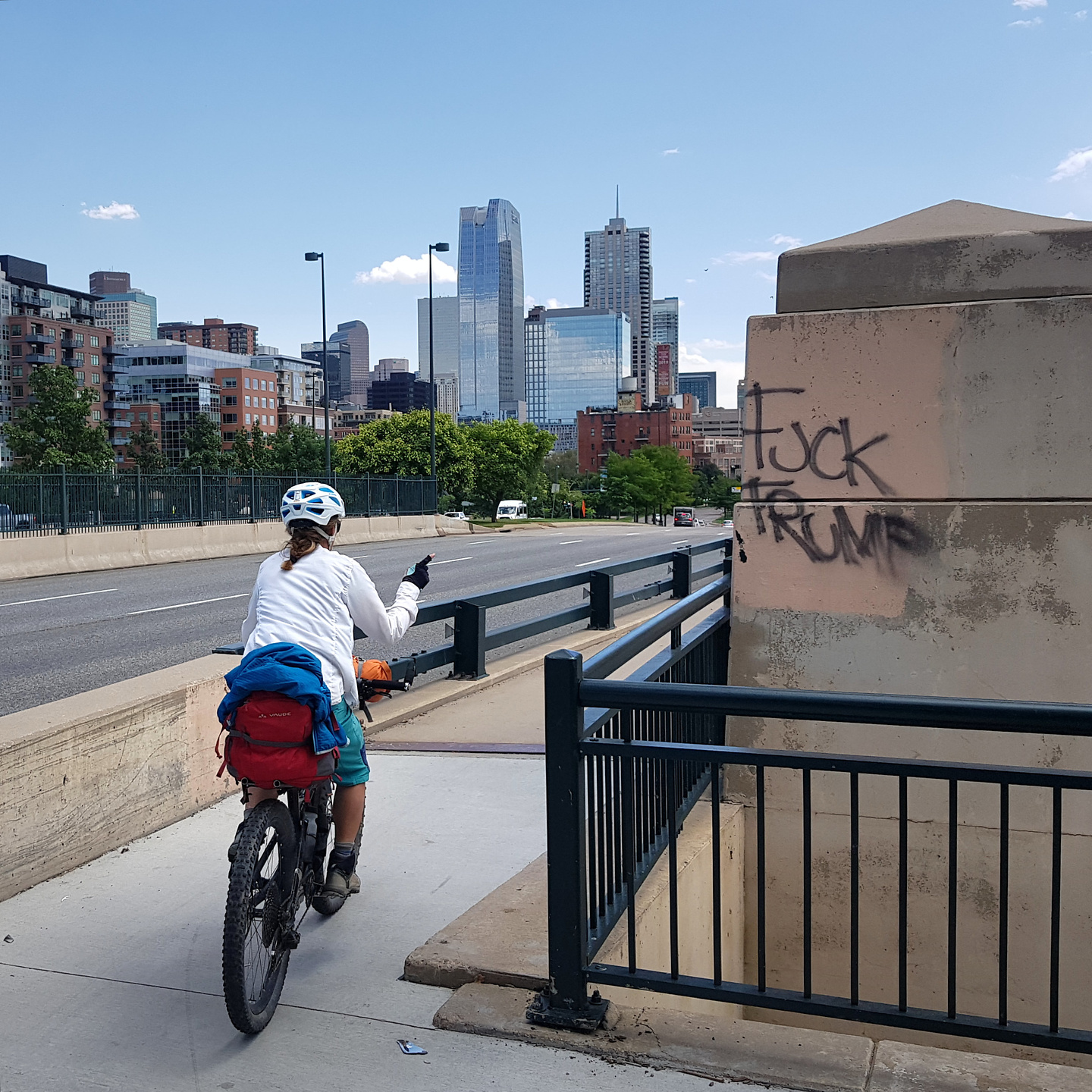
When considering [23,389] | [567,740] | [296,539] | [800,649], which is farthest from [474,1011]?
[23,389]

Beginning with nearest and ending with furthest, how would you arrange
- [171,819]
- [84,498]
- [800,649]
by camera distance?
[171,819] < [800,649] < [84,498]

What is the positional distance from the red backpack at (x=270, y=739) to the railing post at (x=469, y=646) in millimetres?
5397

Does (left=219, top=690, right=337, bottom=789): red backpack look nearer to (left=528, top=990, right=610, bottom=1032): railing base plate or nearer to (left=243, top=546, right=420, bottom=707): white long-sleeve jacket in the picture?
(left=243, top=546, right=420, bottom=707): white long-sleeve jacket

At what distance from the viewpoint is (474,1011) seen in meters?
3.38

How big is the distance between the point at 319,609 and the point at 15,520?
20536mm

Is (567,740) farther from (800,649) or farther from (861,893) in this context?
(861,893)

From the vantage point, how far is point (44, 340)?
143625 mm

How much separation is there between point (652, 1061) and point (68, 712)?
3.00 m

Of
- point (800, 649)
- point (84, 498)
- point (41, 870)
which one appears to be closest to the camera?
point (41, 870)

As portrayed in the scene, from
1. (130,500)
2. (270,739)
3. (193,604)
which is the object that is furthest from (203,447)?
(270,739)

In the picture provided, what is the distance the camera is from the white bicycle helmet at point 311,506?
395cm

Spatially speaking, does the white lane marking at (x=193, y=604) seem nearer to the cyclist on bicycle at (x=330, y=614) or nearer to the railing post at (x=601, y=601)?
the railing post at (x=601, y=601)

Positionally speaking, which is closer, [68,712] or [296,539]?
[296,539]

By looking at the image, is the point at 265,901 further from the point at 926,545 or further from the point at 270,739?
the point at 926,545
